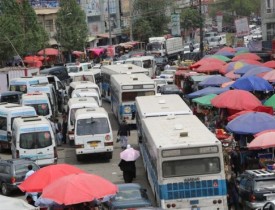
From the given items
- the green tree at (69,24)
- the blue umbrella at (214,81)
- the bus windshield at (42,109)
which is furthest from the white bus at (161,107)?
the green tree at (69,24)

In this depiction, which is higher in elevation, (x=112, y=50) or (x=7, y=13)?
(x=7, y=13)

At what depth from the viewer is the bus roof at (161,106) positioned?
25.4 meters

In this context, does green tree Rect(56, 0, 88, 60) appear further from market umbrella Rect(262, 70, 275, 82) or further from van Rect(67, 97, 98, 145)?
van Rect(67, 97, 98, 145)

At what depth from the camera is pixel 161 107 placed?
26406 mm

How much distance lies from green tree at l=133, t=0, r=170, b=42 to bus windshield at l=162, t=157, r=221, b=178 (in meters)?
81.1

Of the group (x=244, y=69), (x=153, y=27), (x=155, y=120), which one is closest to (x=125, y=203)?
(x=155, y=120)

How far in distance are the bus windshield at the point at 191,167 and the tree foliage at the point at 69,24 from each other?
2539 inches

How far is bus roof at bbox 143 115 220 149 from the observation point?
18969 millimetres

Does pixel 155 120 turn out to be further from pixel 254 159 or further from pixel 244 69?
pixel 244 69

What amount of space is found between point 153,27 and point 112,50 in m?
16.1

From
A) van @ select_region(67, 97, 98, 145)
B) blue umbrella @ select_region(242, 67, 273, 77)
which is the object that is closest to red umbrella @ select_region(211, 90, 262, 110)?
van @ select_region(67, 97, 98, 145)

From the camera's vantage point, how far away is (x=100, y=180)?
55.8 ft

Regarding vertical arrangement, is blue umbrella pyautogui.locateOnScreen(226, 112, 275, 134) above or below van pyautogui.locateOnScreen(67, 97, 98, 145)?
above

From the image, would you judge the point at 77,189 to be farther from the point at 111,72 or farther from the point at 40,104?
the point at 111,72
